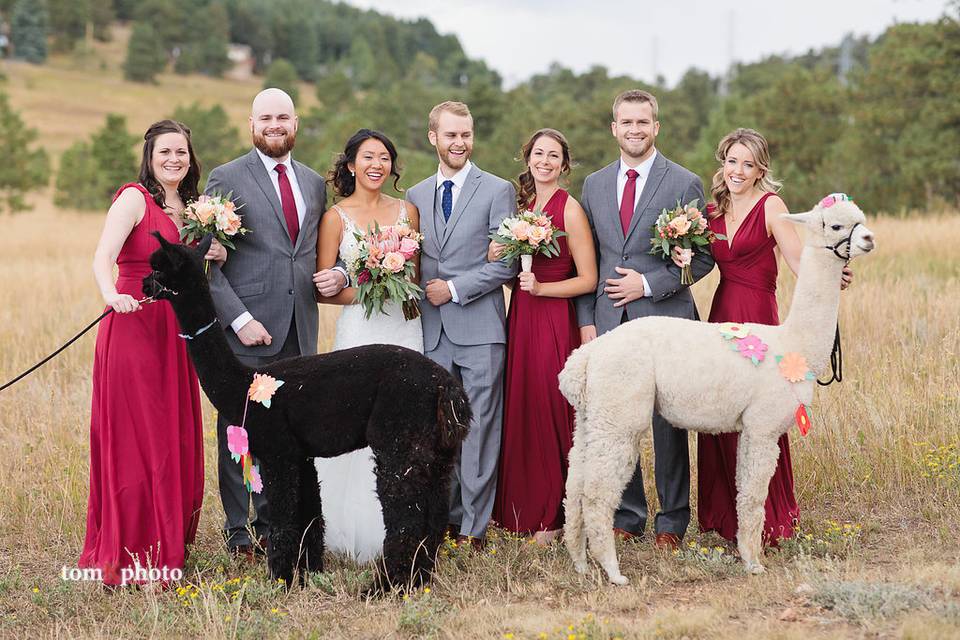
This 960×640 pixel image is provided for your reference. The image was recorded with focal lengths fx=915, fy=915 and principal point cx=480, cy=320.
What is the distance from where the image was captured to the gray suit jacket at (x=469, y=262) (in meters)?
6.81

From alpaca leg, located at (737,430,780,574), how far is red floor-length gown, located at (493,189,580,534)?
148cm

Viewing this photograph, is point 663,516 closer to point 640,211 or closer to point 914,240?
point 640,211

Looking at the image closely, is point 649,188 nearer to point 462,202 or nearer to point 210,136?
point 462,202

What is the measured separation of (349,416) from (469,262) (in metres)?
1.74

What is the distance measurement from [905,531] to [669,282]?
2.61 m

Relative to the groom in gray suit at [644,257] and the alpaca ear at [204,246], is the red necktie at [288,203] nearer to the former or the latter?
the alpaca ear at [204,246]

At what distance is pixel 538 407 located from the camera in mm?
7055

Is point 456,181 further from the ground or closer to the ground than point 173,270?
further from the ground

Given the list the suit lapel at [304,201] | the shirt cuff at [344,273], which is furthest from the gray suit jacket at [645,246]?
the suit lapel at [304,201]

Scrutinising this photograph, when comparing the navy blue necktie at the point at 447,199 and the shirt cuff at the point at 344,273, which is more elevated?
the navy blue necktie at the point at 447,199

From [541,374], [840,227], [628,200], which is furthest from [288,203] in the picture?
[840,227]

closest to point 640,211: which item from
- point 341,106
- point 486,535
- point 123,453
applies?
point 486,535

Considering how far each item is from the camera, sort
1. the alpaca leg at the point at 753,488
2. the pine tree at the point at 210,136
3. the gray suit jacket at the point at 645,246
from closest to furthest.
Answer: the alpaca leg at the point at 753,488, the gray suit jacket at the point at 645,246, the pine tree at the point at 210,136

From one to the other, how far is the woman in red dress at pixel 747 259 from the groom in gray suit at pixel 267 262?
2.82 metres
